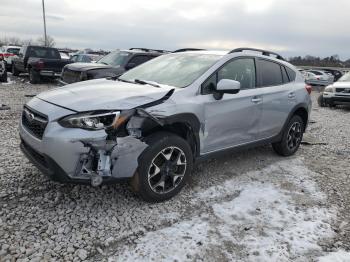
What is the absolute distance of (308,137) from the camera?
8094 mm

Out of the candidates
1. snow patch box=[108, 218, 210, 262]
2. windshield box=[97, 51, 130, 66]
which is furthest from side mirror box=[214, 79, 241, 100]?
windshield box=[97, 51, 130, 66]

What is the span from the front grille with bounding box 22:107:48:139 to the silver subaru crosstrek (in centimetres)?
1

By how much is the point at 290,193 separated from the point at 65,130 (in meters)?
2.91

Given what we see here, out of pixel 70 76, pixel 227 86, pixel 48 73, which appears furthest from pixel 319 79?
pixel 227 86

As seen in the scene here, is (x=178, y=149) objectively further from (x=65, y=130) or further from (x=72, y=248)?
(x=72, y=248)

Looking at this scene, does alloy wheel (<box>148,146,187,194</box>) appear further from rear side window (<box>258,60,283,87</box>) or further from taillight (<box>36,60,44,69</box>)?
taillight (<box>36,60,44,69</box>)

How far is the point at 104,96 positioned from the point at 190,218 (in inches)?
60.8

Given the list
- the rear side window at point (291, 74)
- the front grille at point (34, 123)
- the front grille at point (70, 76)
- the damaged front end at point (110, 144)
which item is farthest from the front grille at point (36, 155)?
the front grille at point (70, 76)

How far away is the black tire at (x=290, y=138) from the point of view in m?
5.96

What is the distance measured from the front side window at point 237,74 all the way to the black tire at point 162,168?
80cm

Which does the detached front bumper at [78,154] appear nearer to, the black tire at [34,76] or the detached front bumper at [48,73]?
the detached front bumper at [48,73]

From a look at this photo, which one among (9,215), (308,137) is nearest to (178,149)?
(9,215)

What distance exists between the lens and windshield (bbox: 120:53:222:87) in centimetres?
445

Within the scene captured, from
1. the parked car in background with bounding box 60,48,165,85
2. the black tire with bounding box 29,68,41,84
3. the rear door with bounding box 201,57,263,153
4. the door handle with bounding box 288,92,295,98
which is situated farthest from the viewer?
the black tire with bounding box 29,68,41,84
